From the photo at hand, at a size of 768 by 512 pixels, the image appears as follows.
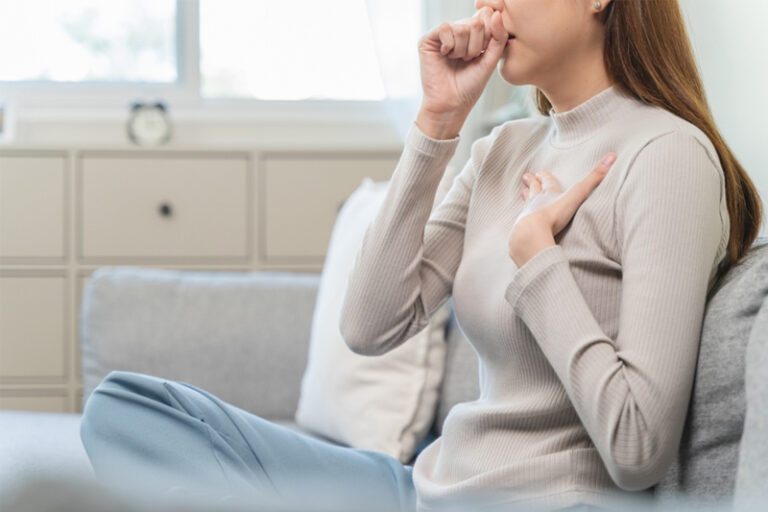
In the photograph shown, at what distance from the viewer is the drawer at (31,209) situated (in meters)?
2.76

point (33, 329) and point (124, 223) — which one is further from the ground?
point (124, 223)

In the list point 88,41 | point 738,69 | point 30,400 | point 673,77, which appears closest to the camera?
point 673,77

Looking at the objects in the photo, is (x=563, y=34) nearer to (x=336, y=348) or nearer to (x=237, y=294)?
(x=336, y=348)

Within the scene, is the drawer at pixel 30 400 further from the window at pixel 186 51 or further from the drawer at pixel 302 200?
the window at pixel 186 51

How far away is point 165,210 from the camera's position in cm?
282

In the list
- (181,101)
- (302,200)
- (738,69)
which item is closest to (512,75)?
(738,69)

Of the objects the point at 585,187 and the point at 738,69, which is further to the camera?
the point at 738,69

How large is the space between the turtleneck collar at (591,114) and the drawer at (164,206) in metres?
1.84

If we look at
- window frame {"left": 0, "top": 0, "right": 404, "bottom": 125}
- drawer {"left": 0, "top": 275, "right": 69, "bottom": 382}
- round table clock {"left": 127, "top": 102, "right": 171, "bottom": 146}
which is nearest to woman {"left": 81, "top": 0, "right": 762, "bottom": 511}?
drawer {"left": 0, "top": 275, "right": 69, "bottom": 382}

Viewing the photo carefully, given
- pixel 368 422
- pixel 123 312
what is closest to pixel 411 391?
pixel 368 422

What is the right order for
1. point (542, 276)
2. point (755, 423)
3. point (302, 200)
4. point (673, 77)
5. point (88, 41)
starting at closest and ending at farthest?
point (755, 423) → point (542, 276) → point (673, 77) → point (302, 200) → point (88, 41)

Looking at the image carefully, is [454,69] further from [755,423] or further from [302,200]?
[302,200]

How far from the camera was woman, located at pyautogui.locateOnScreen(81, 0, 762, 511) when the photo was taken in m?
0.90

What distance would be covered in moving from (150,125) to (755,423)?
2.57m
